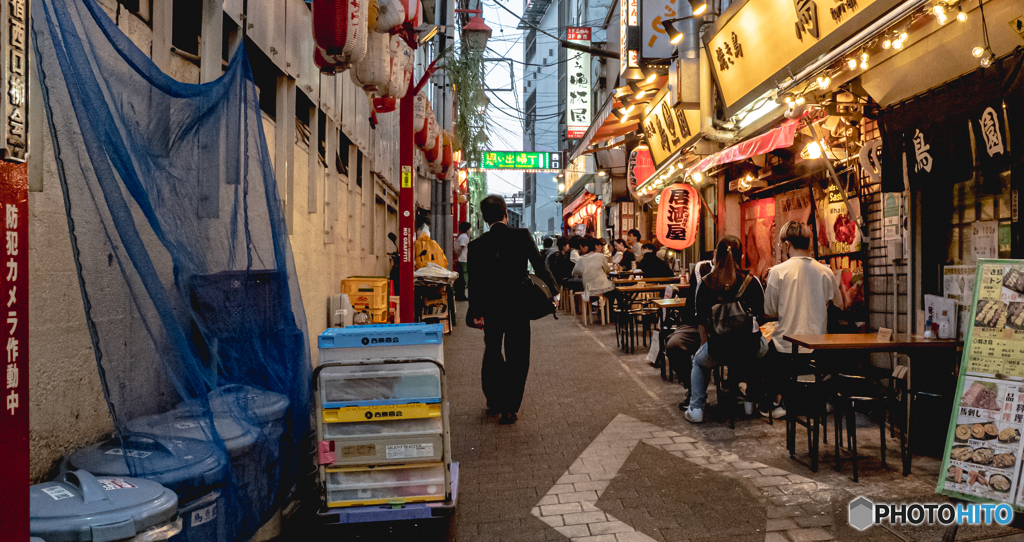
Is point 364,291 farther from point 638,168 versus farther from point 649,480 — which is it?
point 638,168

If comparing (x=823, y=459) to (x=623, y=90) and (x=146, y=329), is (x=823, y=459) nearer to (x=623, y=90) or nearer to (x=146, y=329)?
(x=146, y=329)

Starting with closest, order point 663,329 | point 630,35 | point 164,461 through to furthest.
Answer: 1. point 164,461
2. point 663,329
3. point 630,35

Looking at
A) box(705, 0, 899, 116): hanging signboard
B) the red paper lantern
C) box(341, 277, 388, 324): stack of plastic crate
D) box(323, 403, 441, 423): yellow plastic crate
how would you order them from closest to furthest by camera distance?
1. box(323, 403, 441, 423): yellow plastic crate
2. box(705, 0, 899, 116): hanging signboard
3. box(341, 277, 388, 324): stack of plastic crate
4. the red paper lantern

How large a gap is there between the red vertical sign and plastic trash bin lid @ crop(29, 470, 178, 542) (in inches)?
17.4

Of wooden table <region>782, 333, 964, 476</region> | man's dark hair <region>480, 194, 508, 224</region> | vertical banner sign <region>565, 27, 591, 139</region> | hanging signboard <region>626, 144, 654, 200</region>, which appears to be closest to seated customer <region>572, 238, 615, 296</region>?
hanging signboard <region>626, 144, 654, 200</region>

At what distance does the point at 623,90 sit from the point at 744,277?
8789mm

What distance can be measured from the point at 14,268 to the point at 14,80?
1.86 ft

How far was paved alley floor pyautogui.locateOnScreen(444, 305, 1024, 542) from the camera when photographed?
14.3ft

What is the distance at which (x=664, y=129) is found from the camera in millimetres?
13945

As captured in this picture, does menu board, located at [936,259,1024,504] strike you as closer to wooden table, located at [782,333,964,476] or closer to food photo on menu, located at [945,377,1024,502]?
food photo on menu, located at [945,377,1024,502]

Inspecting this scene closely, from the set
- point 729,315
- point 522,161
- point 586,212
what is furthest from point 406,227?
point 522,161

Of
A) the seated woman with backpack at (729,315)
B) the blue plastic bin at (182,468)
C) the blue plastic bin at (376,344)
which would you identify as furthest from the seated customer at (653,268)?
the blue plastic bin at (182,468)

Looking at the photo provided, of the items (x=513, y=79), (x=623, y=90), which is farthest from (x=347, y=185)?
(x=513, y=79)

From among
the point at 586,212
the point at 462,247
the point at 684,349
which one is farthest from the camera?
the point at 586,212
